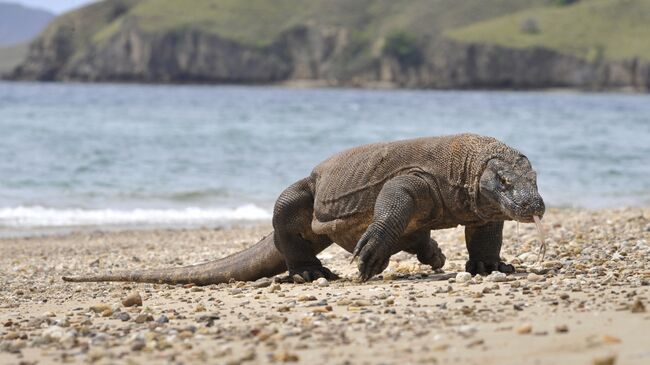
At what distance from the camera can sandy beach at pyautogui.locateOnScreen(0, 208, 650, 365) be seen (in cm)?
630

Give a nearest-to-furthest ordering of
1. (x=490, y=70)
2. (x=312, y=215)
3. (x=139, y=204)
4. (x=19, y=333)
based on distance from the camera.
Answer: (x=19, y=333), (x=312, y=215), (x=139, y=204), (x=490, y=70)

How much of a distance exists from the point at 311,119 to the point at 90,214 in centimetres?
4131

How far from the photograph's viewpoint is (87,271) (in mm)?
12898

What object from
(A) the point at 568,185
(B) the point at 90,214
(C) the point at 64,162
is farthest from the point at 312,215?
(C) the point at 64,162

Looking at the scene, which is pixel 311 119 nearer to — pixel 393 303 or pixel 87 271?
pixel 87 271

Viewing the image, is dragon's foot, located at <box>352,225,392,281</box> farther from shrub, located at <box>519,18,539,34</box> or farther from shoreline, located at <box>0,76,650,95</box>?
shrub, located at <box>519,18,539,34</box>

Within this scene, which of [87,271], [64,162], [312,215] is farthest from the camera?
[64,162]

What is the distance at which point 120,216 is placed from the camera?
2144cm

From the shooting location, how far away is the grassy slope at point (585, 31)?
175125 millimetres

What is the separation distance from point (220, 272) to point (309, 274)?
3.18 feet

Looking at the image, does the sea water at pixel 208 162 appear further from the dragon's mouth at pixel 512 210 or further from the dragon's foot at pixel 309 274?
the dragon's mouth at pixel 512 210

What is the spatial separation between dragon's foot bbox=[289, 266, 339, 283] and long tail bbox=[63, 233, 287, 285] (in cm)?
36

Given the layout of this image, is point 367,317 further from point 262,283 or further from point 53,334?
point 262,283

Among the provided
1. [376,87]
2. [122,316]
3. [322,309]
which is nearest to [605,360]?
[322,309]
